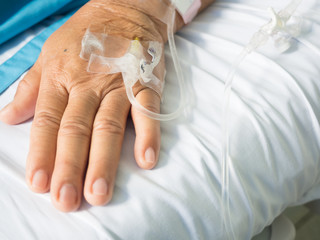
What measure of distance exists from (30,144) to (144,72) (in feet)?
0.77

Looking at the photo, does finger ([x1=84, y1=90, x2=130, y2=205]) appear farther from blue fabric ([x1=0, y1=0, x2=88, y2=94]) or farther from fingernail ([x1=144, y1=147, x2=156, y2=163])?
blue fabric ([x1=0, y1=0, x2=88, y2=94])

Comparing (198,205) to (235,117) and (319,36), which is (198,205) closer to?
(235,117)

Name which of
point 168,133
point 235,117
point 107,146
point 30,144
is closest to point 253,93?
point 235,117

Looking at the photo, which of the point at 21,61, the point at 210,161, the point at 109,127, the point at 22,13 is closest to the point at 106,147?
the point at 109,127

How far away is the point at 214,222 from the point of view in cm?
53

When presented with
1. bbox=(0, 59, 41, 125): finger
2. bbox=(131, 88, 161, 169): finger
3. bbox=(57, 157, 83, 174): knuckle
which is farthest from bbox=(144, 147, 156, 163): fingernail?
bbox=(0, 59, 41, 125): finger

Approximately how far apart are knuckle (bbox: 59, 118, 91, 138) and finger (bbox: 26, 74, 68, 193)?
26mm

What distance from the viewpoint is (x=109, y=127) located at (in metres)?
0.57

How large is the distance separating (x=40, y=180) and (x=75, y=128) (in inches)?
4.0

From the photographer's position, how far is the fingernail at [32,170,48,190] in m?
0.51

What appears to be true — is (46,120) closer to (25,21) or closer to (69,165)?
(69,165)

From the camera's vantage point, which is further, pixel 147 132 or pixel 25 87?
pixel 25 87

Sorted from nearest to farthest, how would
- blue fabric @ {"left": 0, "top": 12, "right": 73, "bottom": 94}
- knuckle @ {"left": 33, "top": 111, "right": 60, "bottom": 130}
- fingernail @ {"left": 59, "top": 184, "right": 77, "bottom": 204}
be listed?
fingernail @ {"left": 59, "top": 184, "right": 77, "bottom": 204}, knuckle @ {"left": 33, "top": 111, "right": 60, "bottom": 130}, blue fabric @ {"left": 0, "top": 12, "right": 73, "bottom": 94}

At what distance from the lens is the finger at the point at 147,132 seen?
536 mm
